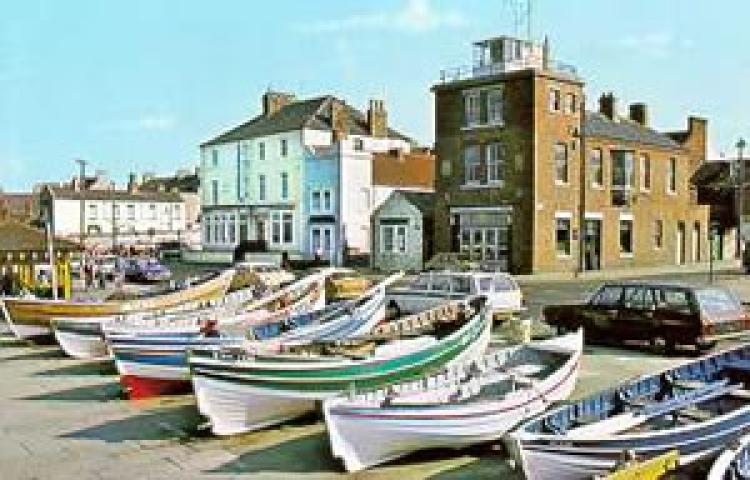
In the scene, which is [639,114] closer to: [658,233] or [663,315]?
[658,233]

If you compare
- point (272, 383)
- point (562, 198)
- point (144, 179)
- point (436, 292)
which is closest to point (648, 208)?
point (562, 198)

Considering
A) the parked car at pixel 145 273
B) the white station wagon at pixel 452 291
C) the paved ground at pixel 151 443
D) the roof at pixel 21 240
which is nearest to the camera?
the paved ground at pixel 151 443

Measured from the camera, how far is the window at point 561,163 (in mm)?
45094

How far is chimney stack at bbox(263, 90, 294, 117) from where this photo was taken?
67250 mm

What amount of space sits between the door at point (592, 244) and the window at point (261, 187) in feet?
85.0

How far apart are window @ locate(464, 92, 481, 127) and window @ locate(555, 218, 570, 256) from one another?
7177 mm

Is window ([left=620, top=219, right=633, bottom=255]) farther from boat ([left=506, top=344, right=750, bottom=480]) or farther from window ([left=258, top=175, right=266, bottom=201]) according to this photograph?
boat ([left=506, top=344, right=750, bottom=480])

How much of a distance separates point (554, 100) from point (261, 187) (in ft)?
86.5

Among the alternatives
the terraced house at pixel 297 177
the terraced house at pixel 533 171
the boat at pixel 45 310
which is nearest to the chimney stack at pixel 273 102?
the terraced house at pixel 297 177

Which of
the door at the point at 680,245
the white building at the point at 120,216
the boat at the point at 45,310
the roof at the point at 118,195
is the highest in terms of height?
the roof at the point at 118,195

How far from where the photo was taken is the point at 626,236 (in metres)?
50.4

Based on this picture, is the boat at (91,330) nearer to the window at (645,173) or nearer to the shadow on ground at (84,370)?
the shadow on ground at (84,370)

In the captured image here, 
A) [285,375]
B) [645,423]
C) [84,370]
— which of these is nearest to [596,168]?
[84,370]

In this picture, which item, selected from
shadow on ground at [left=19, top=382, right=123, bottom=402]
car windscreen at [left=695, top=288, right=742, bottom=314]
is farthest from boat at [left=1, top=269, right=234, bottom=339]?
car windscreen at [left=695, top=288, right=742, bottom=314]
